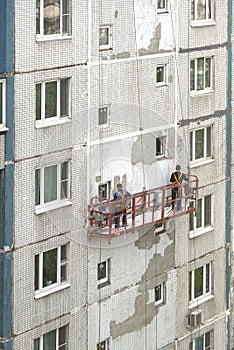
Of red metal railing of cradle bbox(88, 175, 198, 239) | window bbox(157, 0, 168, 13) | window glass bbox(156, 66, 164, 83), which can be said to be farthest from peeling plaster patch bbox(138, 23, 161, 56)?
red metal railing of cradle bbox(88, 175, 198, 239)

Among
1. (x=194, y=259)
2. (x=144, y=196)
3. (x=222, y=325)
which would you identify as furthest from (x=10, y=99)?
(x=222, y=325)

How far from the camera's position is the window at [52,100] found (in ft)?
105

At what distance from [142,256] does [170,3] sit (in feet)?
24.5

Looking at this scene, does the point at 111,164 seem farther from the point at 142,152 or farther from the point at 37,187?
the point at 37,187

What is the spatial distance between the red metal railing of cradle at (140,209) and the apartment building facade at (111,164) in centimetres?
31

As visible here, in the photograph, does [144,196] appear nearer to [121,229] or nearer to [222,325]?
[121,229]

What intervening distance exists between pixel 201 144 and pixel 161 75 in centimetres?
310

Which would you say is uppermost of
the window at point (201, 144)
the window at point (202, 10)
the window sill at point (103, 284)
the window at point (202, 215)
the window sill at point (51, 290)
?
the window at point (202, 10)

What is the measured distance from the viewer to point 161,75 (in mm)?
36281

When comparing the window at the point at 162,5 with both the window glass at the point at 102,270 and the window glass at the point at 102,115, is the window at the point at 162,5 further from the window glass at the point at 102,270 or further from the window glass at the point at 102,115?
the window glass at the point at 102,270

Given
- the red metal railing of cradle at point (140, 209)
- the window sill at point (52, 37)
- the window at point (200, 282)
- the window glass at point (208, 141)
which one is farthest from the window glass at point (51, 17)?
the window at point (200, 282)

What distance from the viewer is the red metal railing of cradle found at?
3378cm

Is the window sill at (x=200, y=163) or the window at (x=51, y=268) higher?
the window sill at (x=200, y=163)

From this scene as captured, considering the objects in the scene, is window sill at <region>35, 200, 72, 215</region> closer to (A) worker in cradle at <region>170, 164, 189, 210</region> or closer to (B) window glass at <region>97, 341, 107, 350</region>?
(A) worker in cradle at <region>170, 164, 189, 210</region>
